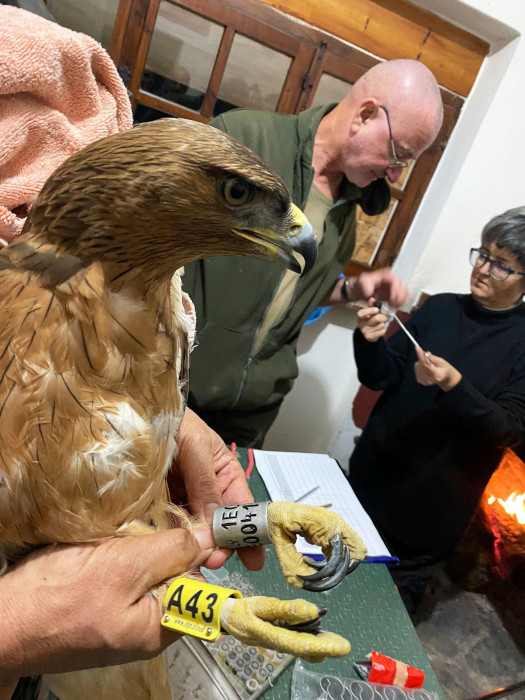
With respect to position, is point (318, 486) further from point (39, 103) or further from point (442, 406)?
point (39, 103)

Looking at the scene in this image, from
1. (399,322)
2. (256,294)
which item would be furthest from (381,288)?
(256,294)

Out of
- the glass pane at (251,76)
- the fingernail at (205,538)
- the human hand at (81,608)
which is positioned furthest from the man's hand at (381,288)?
the human hand at (81,608)

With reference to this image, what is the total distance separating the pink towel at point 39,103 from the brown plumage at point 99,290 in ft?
0.94

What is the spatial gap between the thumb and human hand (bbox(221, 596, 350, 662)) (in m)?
0.10

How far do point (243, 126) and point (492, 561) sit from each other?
1.87m

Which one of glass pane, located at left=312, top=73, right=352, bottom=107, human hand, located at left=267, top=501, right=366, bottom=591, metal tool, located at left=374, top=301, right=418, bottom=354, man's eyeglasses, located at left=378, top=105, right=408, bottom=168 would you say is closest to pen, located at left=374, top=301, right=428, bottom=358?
metal tool, located at left=374, top=301, right=418, bottom=354

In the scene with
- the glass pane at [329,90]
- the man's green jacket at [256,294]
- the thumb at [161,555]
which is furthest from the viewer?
the glass pane at [329,90]

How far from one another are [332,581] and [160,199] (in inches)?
25.4

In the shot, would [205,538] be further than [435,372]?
No

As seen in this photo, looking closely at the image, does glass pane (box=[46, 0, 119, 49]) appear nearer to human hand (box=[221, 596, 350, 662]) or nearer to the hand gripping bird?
the hand gripping bird

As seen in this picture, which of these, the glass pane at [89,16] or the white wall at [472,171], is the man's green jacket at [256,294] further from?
the glass pane at [89,16]

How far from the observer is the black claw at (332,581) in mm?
708

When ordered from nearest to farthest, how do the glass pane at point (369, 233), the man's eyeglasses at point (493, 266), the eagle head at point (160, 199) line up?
the eagle head at point (160, 199), the man's eyeglasses at point (493, 266), the glass pane at point (369, 233)

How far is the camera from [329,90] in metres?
1.99
